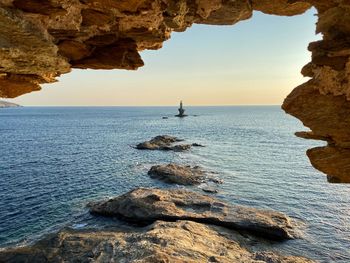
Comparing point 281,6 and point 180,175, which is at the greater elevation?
point 281,6

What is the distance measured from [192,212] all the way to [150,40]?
24896 mm

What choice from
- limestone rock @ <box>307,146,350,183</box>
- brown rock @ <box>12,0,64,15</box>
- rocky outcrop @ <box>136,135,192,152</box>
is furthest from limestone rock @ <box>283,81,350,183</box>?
rocky outcrop @ <box>136,135,192,152</box>

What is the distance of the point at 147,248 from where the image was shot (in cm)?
2506

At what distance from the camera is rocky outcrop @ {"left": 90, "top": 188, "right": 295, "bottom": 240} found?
34.1 metres

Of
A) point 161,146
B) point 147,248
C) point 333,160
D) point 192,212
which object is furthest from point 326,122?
point 161,146

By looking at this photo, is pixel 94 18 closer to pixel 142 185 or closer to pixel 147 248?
pixel 147 248

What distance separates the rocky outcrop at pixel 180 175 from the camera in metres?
54.2

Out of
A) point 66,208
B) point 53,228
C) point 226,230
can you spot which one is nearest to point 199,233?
point 226,230

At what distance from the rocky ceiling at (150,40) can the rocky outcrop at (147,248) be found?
1414cm

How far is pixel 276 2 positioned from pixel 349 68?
3.79 m

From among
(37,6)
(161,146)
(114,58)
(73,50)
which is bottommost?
(161,146)

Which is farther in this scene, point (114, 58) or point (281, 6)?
point (114, 58)

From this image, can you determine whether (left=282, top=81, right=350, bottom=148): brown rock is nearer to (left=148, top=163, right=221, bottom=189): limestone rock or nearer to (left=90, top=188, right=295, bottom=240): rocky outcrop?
(left=90, top=188, right=295, bottom=240): rocky outcrop

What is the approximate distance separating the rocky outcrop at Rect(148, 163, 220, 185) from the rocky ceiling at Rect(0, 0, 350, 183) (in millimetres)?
40024
